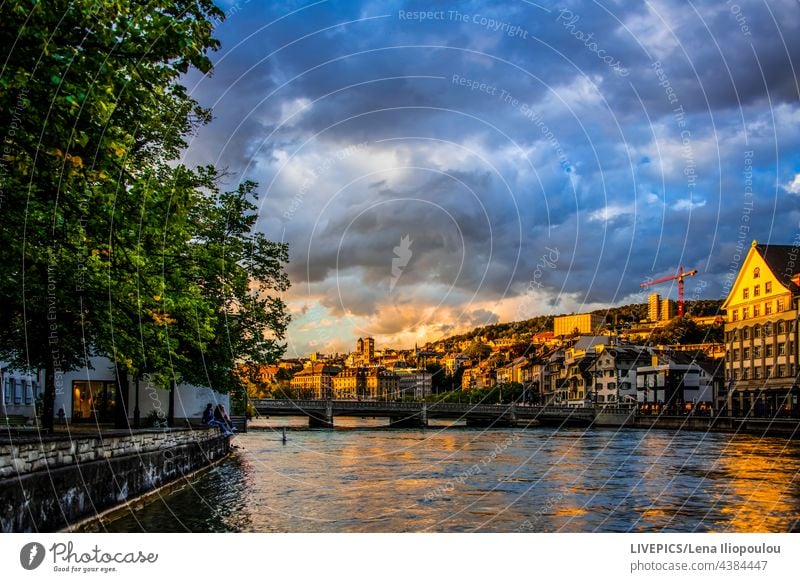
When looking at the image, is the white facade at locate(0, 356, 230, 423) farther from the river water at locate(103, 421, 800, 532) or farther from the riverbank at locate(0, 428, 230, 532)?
the riverbank at locate(0, 428, 230, 532)

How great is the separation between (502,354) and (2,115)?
7261 inches

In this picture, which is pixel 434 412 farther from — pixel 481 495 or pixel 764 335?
pixel 481 495

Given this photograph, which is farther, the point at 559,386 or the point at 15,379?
the point at 559,386

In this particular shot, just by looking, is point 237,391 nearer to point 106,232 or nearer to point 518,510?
point 518,510

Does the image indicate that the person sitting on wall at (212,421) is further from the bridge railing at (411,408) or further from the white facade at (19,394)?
the bridge railing at (411,408)

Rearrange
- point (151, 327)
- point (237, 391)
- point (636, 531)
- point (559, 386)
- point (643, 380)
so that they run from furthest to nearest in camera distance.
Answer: point (559, 386) → point (643, 380) → point (237, 391) → point (151, 327) → point (636, 531)

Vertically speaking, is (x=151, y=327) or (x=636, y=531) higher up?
(x=151, y=327)
